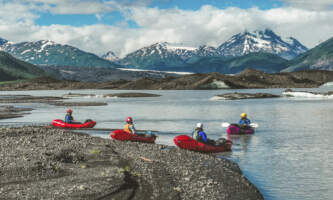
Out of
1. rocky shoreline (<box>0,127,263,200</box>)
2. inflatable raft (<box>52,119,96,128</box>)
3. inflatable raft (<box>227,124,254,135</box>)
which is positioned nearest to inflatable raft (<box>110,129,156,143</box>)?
rocky shoreline (<box>0,127,263,200</box>)

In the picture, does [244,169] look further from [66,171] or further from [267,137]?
[267,137]

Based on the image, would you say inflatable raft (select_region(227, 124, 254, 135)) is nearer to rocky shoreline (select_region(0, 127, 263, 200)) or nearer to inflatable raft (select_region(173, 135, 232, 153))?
inflatable raft (select_region(173, 135, 232, 153))

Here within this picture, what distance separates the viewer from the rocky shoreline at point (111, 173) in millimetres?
16234

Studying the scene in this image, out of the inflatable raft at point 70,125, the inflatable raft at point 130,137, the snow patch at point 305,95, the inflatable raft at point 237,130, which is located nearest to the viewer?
the inflatable raft at point 130,137

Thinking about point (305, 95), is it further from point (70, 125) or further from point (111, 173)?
point (111, 173)

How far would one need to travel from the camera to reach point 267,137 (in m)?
39.2

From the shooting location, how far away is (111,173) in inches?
755

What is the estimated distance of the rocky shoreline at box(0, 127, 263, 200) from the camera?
16.2 metres

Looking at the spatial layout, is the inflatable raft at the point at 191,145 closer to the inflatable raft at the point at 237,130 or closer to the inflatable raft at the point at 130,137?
the inflatable raft at the point at 130,137

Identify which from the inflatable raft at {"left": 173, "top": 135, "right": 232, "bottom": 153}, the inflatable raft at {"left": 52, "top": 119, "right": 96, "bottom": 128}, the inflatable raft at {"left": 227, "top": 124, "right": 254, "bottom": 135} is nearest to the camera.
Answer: the inflatable raft at {"left": 173, "top": 135, "right": 232, "bottom": 153}

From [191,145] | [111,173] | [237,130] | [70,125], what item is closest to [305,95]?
[237,130]

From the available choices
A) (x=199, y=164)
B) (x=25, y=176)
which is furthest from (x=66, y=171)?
(x=199, y=164)

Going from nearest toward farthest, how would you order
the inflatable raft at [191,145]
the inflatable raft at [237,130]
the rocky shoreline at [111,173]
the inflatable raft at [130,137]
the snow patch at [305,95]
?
the rocky shoreline at [111,173] → the inflatable raft at [191,145] → the inflatable raft at [130,137] → the inflatable raft at [237,130] → the snow patch at [305,95]

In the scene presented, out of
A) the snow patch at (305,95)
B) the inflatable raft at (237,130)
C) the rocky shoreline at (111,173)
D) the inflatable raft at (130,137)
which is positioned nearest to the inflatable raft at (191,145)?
the rocky shoreline at (111,173)
